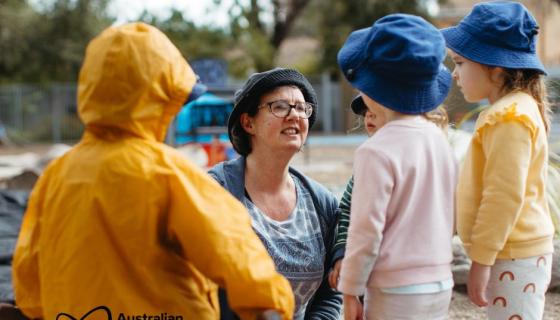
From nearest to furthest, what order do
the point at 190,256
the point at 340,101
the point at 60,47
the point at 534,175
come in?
the point at 190,256 → the point at 534,175 → the point at 60,47 → the point at 340,101

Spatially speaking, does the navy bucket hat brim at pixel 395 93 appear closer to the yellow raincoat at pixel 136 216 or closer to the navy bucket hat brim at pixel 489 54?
the navy bucket hat brim at pixel 489 54

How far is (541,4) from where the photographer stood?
99.0 ft

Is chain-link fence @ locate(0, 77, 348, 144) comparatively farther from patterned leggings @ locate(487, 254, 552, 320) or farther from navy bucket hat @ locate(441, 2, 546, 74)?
patterned leggings @ locate(487, 254, 552, 320)

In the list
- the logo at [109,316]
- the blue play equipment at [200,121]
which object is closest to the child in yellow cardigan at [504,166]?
the logo at [109,316]

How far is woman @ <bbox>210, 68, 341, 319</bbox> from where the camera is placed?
2.81 m

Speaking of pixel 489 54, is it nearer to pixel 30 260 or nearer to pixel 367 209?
pixel 367 209

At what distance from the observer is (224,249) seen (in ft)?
6.22

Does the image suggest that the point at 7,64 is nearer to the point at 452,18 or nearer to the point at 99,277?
the point at 452,18

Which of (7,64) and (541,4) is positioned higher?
(541,4)

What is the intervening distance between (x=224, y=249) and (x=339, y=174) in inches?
434

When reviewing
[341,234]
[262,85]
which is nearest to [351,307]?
[341,234]

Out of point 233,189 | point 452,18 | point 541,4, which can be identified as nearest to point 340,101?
point 452,18

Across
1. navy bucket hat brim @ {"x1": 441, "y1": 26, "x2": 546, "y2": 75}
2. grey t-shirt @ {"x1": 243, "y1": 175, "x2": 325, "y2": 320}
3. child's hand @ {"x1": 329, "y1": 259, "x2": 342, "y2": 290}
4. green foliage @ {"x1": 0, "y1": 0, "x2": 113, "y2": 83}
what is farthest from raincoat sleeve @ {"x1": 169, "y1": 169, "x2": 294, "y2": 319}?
green foliage @ {"x1": 0, "y1": 0, "x2": 113, "y2": 83}

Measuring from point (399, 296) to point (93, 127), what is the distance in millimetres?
900
